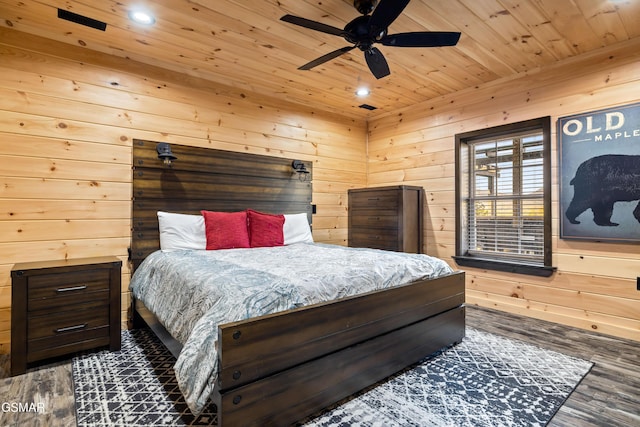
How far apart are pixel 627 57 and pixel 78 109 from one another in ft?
15.9

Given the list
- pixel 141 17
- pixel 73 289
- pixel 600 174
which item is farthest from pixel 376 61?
pixel 73 289

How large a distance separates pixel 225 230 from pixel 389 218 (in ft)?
6.82

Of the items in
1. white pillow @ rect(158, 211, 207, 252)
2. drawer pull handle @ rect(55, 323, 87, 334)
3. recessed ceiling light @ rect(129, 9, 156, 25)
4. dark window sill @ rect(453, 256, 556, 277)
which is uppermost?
recessed ceiling light @ rect(129, 9, 156, 25)

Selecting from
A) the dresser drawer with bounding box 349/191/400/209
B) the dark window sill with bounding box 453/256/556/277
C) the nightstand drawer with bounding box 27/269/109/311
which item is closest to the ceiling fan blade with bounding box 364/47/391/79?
the dresser drawer with bounding box 349/191/400/209

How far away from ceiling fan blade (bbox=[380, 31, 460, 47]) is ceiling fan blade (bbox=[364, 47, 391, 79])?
0.14 metres

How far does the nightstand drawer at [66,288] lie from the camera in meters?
2.27

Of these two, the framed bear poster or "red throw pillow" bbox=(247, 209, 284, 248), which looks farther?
"red throw pillow" bbox=(247, 209, 284, 248)

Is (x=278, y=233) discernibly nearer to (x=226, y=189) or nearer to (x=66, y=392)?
(x=226, y=189)

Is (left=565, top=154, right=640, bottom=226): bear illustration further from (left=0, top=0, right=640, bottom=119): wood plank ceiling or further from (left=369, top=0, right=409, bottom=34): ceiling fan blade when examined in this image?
(left=369, top=0, right=409, bottom=34): ceiling fan blade

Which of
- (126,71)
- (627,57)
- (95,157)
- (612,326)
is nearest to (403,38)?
(627,57)

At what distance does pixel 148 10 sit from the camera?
2471mm

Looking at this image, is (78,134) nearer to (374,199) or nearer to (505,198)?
(374,199)

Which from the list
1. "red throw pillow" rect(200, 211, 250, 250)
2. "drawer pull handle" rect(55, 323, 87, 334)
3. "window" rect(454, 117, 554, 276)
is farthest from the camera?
"window" rect(454, 117, 554, 276)

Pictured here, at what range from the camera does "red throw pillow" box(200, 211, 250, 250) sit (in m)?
3.27
